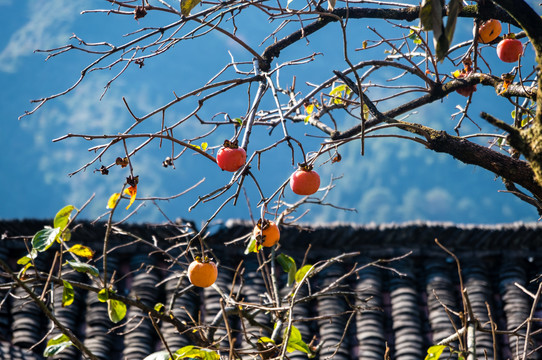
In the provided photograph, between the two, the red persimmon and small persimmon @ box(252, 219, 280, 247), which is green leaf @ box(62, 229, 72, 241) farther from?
the red persimmon

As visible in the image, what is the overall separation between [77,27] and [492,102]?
1584cm

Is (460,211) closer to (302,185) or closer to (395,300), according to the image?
(395,300)

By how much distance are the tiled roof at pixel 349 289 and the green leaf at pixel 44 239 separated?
1244 millimetres

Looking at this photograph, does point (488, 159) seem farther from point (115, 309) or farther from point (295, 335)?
point (115, 309)

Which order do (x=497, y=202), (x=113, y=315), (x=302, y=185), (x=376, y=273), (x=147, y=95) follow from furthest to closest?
(x=147, y=95)
(x=497, y=202)
(x=376, y=273)
(x=113, y=315)
(x=302, y=185)

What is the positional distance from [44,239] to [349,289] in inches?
77.7

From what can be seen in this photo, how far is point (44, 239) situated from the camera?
1804mm

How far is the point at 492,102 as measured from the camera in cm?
2492

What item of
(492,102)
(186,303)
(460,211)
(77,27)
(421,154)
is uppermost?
(77,27)

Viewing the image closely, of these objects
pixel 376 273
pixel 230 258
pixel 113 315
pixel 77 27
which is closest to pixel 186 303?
pixel 230 258

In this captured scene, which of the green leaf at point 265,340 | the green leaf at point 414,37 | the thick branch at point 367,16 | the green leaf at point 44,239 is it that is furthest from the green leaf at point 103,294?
the green leaf at point 414,37

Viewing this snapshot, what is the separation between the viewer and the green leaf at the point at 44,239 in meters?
1.78

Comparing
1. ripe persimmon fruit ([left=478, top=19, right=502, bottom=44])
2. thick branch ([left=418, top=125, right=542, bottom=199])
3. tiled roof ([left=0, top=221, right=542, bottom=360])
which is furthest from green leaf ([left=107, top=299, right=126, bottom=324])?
ripe persimmon fruit ([left=478, top=19, right=502, bottom=44])

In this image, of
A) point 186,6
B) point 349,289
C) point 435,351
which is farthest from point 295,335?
point 349,289
